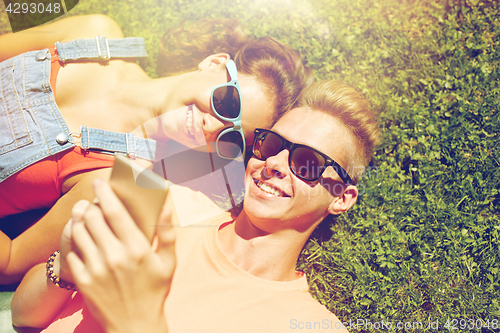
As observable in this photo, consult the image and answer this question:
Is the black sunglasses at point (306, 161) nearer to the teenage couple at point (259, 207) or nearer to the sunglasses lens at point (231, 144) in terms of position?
the teenage couple at point (259, 207)

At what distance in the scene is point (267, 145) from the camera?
2.61m

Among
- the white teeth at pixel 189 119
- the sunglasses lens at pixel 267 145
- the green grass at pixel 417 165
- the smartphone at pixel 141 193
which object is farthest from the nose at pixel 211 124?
the green grass at pixel 417 165

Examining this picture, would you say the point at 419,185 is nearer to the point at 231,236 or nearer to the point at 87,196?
the point at 231,236

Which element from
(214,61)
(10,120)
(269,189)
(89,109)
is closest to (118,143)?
(89,109)

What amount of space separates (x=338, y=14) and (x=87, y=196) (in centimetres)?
A: 343

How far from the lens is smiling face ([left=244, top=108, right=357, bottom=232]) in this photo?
2.49 m

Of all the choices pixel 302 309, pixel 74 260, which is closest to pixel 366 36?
pixel 302 309

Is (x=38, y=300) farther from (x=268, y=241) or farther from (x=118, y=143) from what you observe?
(x=268, y=241)

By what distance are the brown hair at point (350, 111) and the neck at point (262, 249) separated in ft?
2.75

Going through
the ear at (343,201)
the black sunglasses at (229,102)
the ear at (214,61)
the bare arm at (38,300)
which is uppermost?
the ear at (214,61)

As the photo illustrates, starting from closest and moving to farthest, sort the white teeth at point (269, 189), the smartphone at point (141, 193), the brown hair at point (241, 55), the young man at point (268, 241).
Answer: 1. the smartphone at point (141, 193)
2. the young man at point (268, 241)
3. the white teeth at point (269, 189)
4. the brown hair at point (241, 55)

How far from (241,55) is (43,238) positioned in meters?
2.45

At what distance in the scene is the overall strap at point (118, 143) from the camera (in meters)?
2.66

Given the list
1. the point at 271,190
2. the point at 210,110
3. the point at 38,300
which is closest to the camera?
the point at 38,300
